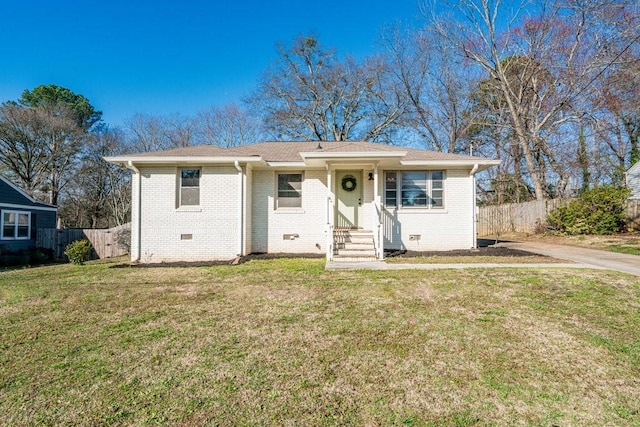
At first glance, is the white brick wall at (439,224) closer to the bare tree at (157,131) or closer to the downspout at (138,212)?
the downspout at (138,212)

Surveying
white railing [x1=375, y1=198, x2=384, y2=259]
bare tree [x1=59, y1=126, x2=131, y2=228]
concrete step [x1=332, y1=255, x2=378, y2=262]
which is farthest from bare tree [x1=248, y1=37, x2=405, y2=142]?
concrete step [x1=332, y1=255, x2=378, y2=262]

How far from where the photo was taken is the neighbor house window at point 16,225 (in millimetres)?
13953

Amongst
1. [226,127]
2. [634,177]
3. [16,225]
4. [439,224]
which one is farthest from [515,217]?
[16,225]

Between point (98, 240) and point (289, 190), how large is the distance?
9.48 meters

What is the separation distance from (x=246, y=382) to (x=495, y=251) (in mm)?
9062

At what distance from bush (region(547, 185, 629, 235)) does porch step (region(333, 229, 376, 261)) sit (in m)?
10.2

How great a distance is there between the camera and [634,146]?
782 inches

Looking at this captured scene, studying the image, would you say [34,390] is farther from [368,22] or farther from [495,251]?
[368,22]

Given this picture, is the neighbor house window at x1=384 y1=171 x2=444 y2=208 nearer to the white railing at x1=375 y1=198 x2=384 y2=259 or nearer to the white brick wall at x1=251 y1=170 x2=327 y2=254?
the white railing at x1=375 y1=198 x2=384 y2=259

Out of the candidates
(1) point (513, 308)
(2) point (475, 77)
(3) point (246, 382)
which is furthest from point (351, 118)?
(3) point (246, 382)

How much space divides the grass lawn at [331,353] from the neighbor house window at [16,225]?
35.0 feet

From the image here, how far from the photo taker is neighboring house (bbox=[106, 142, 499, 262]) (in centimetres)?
1003

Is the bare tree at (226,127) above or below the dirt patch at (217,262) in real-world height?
above

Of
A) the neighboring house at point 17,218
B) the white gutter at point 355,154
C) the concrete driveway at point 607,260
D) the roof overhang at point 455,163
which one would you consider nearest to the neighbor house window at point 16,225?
the neighboring house at point 17,218
